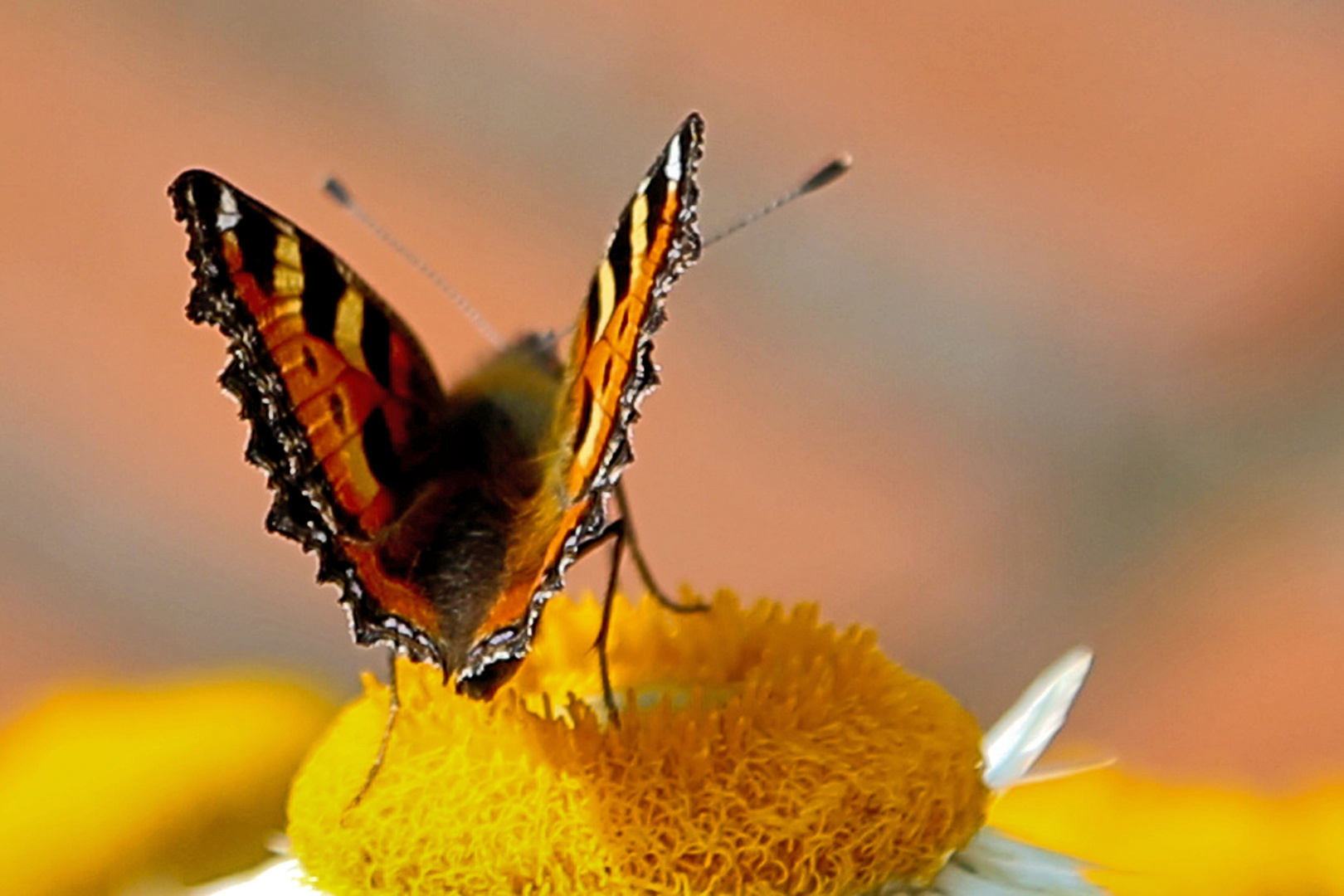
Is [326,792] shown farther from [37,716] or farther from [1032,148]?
[1032,148]

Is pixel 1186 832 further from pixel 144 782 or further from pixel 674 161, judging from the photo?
pixel 144 782

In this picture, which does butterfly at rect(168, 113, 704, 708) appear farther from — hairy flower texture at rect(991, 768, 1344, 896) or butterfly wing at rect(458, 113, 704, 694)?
hairy flower texture at rect(991, 768, 1344, 896)

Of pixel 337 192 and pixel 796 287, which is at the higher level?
pixel 796 287

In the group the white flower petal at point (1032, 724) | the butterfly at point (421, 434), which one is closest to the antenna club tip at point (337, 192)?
the butterfly at point (421, 434)

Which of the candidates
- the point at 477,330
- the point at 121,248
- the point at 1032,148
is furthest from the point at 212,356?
the point at 1032,148

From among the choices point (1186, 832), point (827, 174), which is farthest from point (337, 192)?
point (1186, 832)

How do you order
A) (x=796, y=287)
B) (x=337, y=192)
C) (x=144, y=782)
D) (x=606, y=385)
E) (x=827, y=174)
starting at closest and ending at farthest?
(x=606, y=385), (x=827, y=174), (x=337, y=192), (x=144, y=782), (x=796, y=287)

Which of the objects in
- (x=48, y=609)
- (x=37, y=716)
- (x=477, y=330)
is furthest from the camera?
(x=477, y=330)
